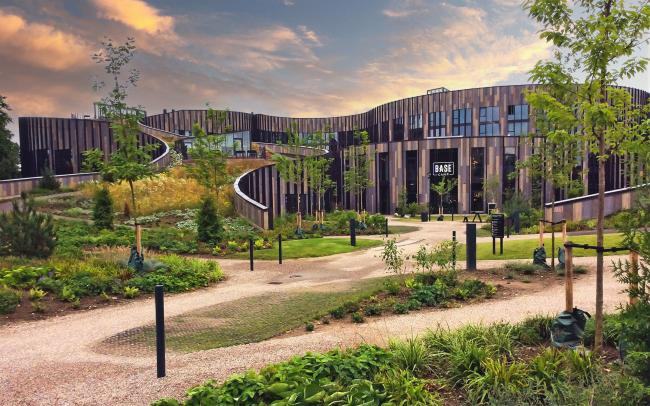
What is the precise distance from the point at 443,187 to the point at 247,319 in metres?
40.8

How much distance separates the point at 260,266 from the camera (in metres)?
16.2

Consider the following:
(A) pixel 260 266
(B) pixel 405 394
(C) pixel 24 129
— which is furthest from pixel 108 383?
(C) pixel 24 129

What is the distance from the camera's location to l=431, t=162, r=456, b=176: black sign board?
162 feet

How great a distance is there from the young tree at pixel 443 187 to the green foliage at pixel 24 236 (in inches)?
1525

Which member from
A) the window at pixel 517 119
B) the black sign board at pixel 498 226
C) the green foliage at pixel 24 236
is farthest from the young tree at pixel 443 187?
the green foliage at pixel 24 236

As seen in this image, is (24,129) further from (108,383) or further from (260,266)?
(108,383)

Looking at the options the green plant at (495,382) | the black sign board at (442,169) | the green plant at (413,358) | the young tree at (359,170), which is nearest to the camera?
the green plant at (495,382)

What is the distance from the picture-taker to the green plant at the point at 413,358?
19.0 feet

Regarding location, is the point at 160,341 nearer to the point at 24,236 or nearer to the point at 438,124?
the point at 24,236

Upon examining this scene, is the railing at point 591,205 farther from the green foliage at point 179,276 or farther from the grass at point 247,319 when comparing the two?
the green foliage at point 179,276

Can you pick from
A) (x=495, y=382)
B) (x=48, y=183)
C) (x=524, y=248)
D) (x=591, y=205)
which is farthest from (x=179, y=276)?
(x=48, y=183)

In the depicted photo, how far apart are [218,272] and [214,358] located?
7.33 m

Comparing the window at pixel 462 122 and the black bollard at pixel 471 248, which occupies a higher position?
the window at pixel 462 122

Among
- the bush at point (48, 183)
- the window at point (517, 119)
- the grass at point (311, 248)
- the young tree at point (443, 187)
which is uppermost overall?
the window at point (517, 119)
